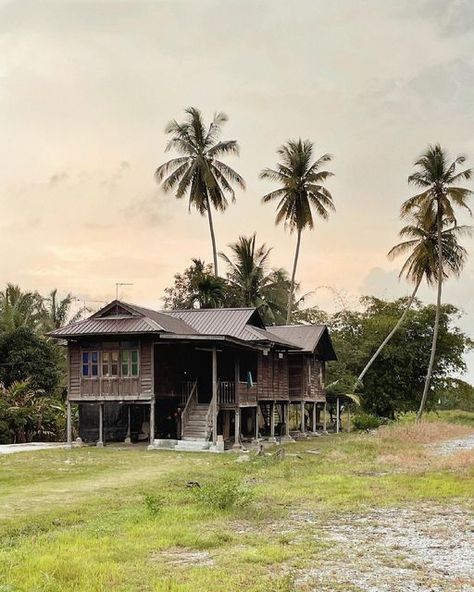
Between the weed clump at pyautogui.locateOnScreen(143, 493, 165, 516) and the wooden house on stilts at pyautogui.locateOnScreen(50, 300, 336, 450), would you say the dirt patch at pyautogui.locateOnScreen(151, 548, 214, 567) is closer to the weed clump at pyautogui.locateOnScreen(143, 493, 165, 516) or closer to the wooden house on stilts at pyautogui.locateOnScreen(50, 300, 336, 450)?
the weed clump at pyautogui.locateOnScreen(143, 493, 165, 516)

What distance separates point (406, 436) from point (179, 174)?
20493 millimetres

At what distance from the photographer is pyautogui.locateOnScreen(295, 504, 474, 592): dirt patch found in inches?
317

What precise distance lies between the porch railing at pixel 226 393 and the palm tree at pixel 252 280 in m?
16.8

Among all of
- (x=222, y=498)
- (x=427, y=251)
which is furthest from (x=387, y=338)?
(x=222, y=498)

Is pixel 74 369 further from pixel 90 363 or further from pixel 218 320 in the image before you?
pixel 218 320

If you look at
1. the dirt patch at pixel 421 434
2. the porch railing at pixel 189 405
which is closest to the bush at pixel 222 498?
the porch railing at pixel 189 405

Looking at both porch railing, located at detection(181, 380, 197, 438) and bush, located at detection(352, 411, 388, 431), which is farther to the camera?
bush, located at detection(352, 411, 388, 431)

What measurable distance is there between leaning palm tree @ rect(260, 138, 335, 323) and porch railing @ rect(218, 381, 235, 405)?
15914 mm

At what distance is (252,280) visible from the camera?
47375 millimetres

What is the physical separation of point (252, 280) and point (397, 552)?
125 ft

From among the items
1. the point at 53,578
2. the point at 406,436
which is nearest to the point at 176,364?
the point at 406,436

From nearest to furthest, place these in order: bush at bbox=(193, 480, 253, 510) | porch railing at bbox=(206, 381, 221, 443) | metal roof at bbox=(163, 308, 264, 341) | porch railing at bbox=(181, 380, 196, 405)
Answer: bush at bbox=(193, 480, 253, 510) → porch railing at bbox=(206, 381, 221, 443) → porch railing at bbox=(181, 380, 196, 405) → metal roof at bbox=(163, 308, 264, 341)

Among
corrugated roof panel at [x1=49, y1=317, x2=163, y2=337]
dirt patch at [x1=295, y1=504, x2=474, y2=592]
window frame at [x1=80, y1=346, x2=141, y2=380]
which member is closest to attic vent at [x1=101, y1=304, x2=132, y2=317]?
corrugated roof panel at [x1=49, y1=317, x2=163, y2=337]

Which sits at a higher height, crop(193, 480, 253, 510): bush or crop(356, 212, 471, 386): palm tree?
crop(356, 212, 471, 386): palm tree
